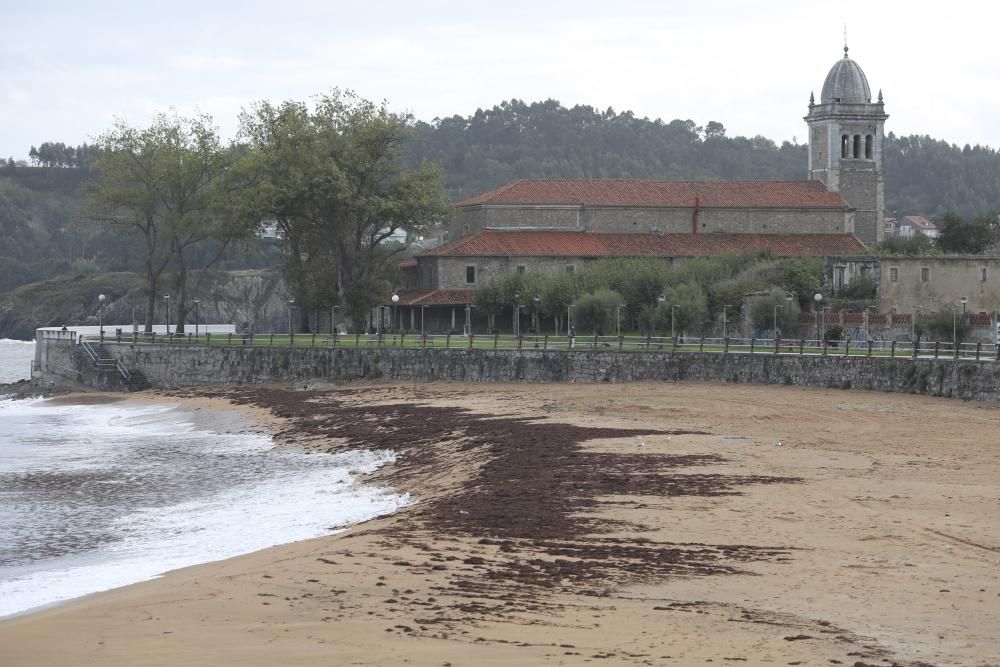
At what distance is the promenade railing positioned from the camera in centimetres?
4503

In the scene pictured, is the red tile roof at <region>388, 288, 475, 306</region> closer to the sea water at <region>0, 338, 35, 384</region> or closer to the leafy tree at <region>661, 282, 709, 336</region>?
the leafy tree at <region>661, 282, 709, 336</region>

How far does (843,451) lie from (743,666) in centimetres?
1641

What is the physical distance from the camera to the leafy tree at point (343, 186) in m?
69.5

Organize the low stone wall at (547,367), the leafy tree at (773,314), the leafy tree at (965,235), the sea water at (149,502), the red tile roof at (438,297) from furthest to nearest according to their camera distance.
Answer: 1. the leafy tree at (965,235)
2. the red tile roof at (438,297)
3. the leafy tree at (773,314)
4. the low stone wall at (547,367)
5. the sea water at (149,502)

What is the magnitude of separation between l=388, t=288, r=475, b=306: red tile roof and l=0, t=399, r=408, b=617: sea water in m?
36.2

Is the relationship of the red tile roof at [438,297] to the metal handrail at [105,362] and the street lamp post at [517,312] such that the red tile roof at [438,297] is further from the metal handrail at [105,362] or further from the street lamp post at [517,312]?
the metal handrail at [105,362]

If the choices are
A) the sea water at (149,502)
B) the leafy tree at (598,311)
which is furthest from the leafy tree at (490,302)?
the sea water at (149,502)

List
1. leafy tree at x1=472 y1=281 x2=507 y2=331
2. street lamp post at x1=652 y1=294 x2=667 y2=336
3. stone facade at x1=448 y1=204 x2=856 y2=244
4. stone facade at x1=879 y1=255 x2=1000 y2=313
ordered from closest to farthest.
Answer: stone facade at x1=879 y1=255 x2=1000 y2=313
street lamp post at x1=652 y1=294 x2=667 y2=336
leafy tree at x1=472 y1=281 x2=507 y2=331
stone facade at x1=448 y1=204 x2=856 y2=244

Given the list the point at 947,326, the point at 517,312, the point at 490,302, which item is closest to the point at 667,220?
the point at 490,302

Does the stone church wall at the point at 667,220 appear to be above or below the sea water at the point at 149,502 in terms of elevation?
above

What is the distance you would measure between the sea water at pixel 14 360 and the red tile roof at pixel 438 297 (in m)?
22.2

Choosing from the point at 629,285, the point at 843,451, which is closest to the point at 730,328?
the point at 629,285

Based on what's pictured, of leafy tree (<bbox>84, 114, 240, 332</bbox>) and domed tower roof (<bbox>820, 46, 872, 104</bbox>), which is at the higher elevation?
domed tower roof (<bbox>820, 46, 872, 104</bbox>)

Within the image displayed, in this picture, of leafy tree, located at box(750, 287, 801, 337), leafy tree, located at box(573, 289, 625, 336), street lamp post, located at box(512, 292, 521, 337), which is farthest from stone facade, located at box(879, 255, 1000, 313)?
street lamp post, located at box(512, 292, 521, 337)
